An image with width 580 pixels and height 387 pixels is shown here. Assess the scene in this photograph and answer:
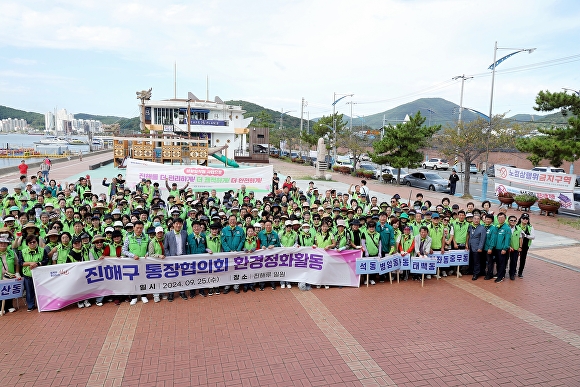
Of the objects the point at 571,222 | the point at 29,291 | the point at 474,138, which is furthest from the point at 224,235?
the point at 474,138

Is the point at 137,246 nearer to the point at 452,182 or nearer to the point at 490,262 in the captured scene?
the point at 490,262

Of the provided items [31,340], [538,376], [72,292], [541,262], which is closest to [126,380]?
[31,340]

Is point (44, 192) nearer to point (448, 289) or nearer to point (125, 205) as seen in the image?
point (125, 205)

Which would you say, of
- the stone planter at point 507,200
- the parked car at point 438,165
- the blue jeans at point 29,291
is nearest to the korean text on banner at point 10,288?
the blue jeans at point 29,291

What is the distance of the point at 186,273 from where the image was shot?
7.80 meters

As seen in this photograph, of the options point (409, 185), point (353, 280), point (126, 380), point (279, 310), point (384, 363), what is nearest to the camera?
point (126, 380)

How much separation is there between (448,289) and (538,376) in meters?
3.28

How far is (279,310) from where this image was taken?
7.33 meters

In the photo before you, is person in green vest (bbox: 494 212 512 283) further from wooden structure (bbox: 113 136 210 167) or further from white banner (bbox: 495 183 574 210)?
wooden structure (bbox: 113 136 210 167)

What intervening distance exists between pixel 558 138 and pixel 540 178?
7.45 ft

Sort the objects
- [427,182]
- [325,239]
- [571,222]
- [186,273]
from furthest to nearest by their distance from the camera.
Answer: [427,182] → [571,222] → [325,239] → [186,273]

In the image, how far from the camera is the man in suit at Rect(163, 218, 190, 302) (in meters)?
7.77

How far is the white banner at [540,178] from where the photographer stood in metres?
18.0

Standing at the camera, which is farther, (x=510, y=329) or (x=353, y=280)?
(x=353, y=280)
